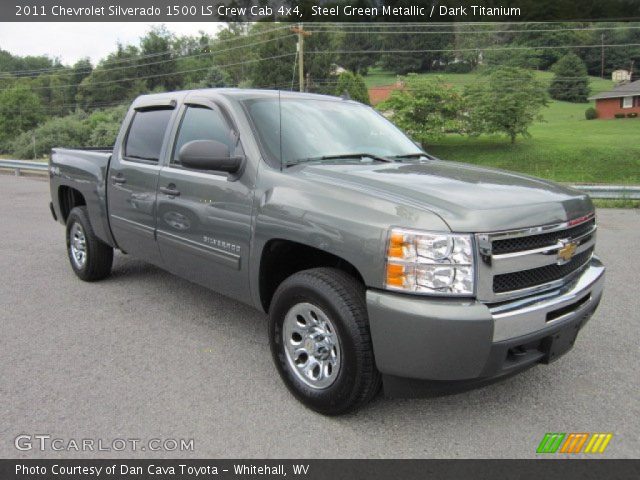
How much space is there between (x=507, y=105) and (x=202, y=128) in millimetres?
29580

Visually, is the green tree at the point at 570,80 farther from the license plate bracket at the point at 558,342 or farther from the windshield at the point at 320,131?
the license plate bracket at the point at 558,342

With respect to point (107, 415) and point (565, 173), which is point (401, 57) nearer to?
point (565, 173)

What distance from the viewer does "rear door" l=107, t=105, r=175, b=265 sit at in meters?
4.41

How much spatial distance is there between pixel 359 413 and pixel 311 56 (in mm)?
37792

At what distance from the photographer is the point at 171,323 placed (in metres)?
4.53

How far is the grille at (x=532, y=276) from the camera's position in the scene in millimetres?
2662

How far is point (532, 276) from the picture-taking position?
281cm

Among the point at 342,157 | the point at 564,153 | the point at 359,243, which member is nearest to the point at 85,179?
the point at 342,157

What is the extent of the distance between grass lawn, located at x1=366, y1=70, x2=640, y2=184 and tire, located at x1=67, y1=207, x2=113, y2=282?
19.7 m

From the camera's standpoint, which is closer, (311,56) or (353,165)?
(353,165)

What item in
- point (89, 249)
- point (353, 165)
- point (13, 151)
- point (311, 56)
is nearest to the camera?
point (353, 165)

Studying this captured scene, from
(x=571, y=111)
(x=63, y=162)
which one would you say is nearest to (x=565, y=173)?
(x=63, y=162)
